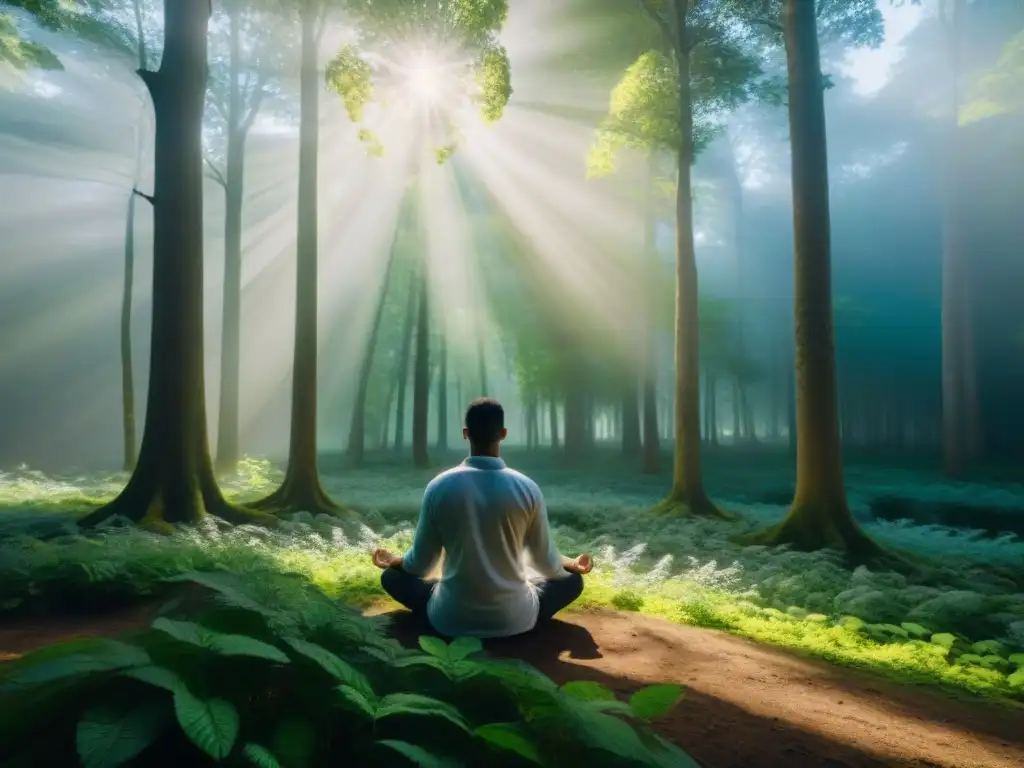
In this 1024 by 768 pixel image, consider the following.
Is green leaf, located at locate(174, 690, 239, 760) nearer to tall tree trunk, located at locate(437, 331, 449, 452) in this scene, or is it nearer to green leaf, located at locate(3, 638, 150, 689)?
green leaf, located at locate(3, 638, 150, 689)

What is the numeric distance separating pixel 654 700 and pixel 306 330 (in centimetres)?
1138

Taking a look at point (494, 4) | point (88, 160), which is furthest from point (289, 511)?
point (88, 160)

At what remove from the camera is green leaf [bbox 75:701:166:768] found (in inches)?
68.2

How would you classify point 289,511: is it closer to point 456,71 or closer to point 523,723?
point 456,71

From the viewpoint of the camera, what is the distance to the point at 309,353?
1254cm

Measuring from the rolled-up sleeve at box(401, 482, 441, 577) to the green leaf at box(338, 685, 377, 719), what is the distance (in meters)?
1.81

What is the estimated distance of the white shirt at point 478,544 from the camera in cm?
397

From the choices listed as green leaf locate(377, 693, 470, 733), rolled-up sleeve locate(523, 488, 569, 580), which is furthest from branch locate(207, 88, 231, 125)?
green leaf locate(377, 693, 470, 733)

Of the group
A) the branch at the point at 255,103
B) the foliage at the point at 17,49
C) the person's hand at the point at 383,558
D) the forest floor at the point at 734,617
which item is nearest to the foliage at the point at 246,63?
the branch at the point at 255,103

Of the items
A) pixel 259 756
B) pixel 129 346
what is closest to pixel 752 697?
pixel 259 756

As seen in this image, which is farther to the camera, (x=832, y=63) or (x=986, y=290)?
(x=832, y=63)

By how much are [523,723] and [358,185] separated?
32258 mm

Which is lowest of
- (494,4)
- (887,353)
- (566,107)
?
(887,353)

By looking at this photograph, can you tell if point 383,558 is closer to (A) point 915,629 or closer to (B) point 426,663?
(B) point 426,663
